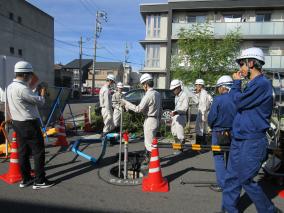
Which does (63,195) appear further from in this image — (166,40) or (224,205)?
(166,40)

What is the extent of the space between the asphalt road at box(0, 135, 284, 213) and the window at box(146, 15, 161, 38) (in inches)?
845

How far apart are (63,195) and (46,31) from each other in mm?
33089

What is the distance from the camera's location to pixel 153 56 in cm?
2583

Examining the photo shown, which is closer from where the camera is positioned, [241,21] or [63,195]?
[63,195]

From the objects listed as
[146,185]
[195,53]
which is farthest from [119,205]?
[195,53]

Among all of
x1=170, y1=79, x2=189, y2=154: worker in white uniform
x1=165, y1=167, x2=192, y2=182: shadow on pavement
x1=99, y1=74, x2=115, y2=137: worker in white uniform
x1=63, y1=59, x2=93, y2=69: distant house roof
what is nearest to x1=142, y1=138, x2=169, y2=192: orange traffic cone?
x1=165, y1=167, x2=192, y2=182: shadow on pavement

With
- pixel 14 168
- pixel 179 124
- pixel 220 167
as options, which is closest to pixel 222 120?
pixel 220 167

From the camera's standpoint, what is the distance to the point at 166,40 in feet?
81.7

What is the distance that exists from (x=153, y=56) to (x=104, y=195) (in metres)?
22.5

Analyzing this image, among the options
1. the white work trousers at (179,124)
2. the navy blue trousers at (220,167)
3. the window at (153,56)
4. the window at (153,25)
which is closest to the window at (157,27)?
Result: the window at (153,25)

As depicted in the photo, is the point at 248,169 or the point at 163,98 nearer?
the point at 248,169

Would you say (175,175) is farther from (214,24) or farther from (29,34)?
(29,34)

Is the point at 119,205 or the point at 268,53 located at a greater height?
the point at 268,53

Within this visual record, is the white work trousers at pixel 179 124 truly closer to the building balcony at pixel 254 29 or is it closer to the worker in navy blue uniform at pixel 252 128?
the worker in navy blue uniform at pixel 252 128
